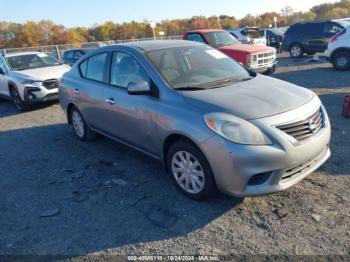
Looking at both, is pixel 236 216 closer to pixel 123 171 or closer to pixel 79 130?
pixel 123 171

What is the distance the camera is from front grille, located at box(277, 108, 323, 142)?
10.8 ft

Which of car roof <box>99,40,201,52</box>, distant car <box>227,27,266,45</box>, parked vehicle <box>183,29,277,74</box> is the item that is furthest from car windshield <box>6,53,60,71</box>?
distant car <box>227,27,266,45</box>

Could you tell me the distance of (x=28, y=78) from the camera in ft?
29.2

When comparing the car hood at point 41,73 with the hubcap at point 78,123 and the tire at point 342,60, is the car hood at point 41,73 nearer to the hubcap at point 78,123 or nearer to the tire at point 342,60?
the hubcap at point 78,123

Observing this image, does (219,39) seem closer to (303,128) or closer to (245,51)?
(245,51)

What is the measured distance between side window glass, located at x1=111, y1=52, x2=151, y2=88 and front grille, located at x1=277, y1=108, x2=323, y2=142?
1.74 meters

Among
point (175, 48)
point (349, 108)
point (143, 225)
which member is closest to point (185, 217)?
point (143, 225)

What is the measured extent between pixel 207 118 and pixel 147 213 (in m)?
1.25

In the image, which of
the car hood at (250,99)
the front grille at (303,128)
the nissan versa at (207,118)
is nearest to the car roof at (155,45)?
the nissan versa at (207,118)

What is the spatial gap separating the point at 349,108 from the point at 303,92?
287cm

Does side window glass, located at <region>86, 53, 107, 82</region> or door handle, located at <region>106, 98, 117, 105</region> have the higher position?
side window glass, located at <region>86, 53, 107, 82</region>

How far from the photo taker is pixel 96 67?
5.26 metres

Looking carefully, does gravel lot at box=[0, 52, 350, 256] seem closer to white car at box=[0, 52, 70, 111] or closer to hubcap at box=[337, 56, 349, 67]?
white car at box=[0, 52, 70, 111]

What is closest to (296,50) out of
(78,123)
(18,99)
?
(18,99)
